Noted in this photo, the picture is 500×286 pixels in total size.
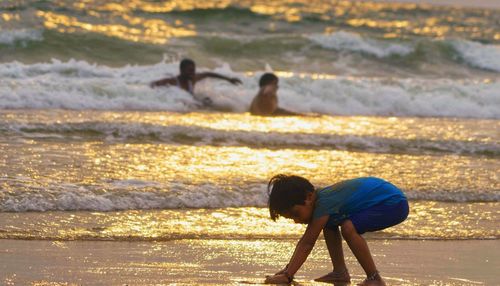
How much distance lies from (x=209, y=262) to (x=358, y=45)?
684 inches

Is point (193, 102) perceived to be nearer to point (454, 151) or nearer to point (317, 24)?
point (454, 151)

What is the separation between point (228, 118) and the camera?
13.8m

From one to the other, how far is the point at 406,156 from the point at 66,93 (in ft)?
18.6

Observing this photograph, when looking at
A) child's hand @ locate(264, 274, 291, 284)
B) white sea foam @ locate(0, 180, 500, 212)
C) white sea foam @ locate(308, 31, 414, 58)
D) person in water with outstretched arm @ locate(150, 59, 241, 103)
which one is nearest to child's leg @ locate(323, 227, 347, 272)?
child's hand @ locate(264, 274, 291, 284)

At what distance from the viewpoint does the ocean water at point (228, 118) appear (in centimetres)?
756

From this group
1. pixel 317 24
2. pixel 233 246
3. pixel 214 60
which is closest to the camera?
pixel 233 246

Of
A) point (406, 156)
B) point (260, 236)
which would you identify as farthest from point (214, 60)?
point (260, 236)

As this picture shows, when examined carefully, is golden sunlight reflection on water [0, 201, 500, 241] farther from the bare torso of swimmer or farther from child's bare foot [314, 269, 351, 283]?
the bare torso of swimmer

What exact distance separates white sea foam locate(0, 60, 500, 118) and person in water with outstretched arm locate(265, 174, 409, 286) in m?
8.39

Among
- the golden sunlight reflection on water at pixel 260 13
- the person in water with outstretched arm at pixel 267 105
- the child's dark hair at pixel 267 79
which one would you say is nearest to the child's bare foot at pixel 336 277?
the person in water with outstretched arm at pixel 267 105

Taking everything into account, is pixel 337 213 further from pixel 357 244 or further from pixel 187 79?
pixel 187 79

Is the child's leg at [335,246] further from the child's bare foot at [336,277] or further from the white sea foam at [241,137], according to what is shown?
the white sea foam at [241,137]

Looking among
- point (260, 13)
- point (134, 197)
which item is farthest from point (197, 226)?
point (260, 13)

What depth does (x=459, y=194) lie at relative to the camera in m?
8.64
